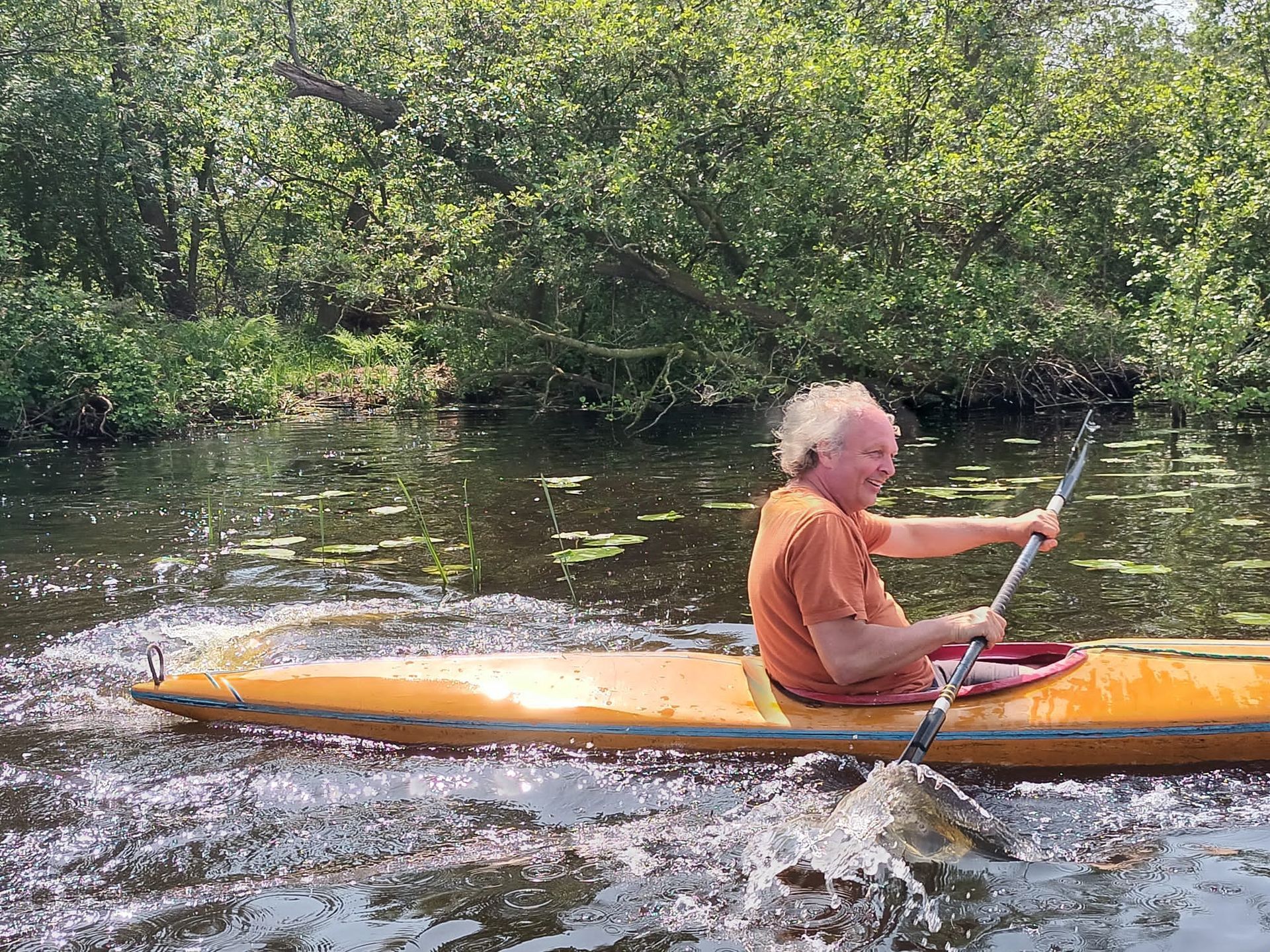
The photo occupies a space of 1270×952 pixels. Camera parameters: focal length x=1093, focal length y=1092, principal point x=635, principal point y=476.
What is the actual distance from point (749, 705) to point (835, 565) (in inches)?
28.4

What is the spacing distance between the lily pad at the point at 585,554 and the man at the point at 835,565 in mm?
2832

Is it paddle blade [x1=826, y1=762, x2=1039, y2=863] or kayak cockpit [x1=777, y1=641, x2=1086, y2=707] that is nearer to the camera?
paddle blade [x1=826, y1=762, x2=1039, y2=863]

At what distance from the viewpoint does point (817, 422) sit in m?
3.13

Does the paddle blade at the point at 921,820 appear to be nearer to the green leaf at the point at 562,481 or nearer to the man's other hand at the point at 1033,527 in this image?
the man's other hand at the point at 1033,527

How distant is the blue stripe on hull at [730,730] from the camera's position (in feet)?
10.8

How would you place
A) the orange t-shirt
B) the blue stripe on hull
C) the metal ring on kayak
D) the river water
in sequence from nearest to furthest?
1. the river water
2. the orange t-shirt
3. the blue stripe on hull
4. the metal ring on kayak

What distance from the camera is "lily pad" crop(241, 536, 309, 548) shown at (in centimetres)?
665

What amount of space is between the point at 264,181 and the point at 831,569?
16279 millimetres

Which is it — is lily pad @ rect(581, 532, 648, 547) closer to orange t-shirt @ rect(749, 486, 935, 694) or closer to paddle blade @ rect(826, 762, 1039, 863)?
orange t-shirt @ rect(749, 486, 935, 694)

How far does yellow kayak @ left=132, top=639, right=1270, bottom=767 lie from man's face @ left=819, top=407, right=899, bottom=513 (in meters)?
0.69

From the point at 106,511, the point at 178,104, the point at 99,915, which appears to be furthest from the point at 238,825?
the point at 178,104

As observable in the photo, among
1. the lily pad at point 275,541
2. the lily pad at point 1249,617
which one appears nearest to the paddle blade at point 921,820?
the lily pad at point 1249,617

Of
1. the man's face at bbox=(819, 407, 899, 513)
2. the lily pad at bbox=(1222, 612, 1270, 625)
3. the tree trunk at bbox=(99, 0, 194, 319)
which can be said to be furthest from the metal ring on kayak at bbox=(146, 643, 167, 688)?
the tree trunk at bbox=(99, 0, 194, 319)

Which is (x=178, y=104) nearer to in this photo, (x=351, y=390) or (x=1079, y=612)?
(x=351, y=390)
